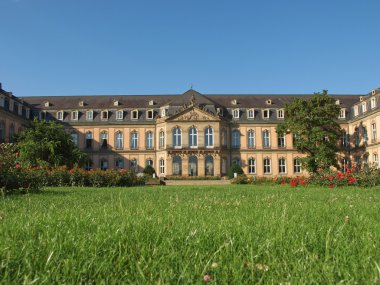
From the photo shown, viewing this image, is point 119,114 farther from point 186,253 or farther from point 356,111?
point 186,253

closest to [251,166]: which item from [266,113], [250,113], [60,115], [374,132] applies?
[250,113]

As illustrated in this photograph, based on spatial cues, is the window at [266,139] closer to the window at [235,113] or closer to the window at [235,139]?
the window at [235,139]

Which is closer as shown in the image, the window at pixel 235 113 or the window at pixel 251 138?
the window at pixel 251 138

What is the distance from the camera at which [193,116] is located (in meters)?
44.9

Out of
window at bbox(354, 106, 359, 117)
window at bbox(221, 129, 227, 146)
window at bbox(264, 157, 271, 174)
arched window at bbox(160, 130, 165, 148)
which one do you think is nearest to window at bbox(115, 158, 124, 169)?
arched window at bbox(160, 130, 165, 148)

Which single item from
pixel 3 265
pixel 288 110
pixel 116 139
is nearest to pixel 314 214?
pixel 3 265

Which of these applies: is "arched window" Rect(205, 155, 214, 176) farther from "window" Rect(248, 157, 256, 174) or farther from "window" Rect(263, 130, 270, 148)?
"window" Rect(263, 130, 270, 148)

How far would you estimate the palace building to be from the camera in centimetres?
4472

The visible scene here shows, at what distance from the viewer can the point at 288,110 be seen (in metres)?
39.8

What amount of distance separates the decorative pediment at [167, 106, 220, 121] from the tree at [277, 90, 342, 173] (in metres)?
9.81

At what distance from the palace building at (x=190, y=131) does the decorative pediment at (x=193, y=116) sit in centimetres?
11

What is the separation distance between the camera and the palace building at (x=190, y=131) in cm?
4472

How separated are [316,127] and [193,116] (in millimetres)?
14550

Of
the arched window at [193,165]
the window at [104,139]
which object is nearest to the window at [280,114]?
the arched window at [193,165]
